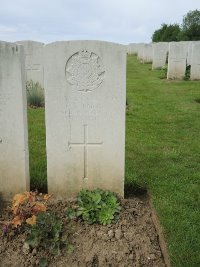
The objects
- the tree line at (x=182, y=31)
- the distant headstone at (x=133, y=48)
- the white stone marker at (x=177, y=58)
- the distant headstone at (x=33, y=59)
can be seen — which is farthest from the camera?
the distant headstone at (x=133, y=48)

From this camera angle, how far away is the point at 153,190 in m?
4.24

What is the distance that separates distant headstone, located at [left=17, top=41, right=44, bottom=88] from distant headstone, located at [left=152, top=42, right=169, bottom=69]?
9.82 m

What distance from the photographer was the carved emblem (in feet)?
12.0

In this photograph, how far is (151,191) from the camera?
423 centimetres

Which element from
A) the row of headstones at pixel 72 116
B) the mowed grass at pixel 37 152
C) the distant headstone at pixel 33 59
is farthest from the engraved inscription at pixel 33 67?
the row of headstones at pixel 72 116

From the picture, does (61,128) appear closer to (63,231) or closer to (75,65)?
(75,65)

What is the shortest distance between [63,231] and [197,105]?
6462mm

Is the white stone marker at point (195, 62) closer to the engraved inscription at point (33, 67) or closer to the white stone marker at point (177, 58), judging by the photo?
the white stone marker at point (177, 58)

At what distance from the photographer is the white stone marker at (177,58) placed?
13688 millimetres

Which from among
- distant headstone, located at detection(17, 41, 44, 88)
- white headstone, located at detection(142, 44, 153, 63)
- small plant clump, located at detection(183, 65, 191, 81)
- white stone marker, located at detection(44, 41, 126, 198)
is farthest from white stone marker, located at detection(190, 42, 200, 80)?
white stone marker, located at detection(44, 41, 126, 198)

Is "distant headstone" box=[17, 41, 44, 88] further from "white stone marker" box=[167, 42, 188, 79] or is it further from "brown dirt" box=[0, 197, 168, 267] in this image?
"brown dirt" box=[0, 197, 168, 267]

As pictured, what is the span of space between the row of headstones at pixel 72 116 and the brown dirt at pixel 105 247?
45 centimetres

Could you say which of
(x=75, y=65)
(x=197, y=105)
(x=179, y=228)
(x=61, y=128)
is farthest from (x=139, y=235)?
(x=197, y=105)

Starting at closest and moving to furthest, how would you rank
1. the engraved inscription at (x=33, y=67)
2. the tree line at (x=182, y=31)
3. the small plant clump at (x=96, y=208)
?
the small plant clump at (x=96, y=208)
the engraved inscription at (x=33, y=67)
the tree line at (x=182, y=31)
